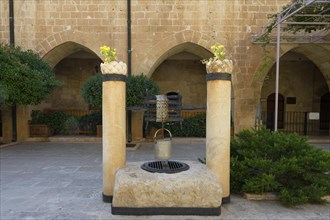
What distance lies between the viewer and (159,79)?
12.5 metres

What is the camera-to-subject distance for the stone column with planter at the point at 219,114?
342 centimetres

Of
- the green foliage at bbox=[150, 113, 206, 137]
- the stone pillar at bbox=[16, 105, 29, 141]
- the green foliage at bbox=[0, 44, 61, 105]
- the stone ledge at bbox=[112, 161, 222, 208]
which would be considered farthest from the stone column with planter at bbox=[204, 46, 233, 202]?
the stone pillar at bbox=[16, 105, 29, 141]

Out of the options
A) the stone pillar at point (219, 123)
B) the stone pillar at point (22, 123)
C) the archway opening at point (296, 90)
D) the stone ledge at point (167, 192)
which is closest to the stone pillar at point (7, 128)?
the stone pillar at point (22, 123)

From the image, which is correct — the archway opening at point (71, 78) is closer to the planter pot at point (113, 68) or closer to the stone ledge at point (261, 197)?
the planter pot at point (113, 68)

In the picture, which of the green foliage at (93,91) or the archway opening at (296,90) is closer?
the green foliage at (93,91)

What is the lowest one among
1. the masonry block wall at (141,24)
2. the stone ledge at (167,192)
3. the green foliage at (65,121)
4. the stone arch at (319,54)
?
the stone ledge at (167,192)

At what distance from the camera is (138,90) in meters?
7.74

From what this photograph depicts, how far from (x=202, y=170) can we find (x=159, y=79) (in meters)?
9.40

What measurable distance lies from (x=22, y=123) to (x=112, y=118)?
286 inches

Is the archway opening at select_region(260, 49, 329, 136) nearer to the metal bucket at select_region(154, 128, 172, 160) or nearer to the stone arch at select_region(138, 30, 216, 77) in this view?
the stone arch at select_region(138, 30, 216, 77)

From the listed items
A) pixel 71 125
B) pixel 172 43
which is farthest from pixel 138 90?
pixel 71 125

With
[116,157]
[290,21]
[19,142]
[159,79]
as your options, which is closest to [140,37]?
[159,79]

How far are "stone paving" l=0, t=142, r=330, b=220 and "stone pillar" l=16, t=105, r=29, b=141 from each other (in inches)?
88.6

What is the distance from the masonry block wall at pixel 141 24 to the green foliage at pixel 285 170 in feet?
19.0
